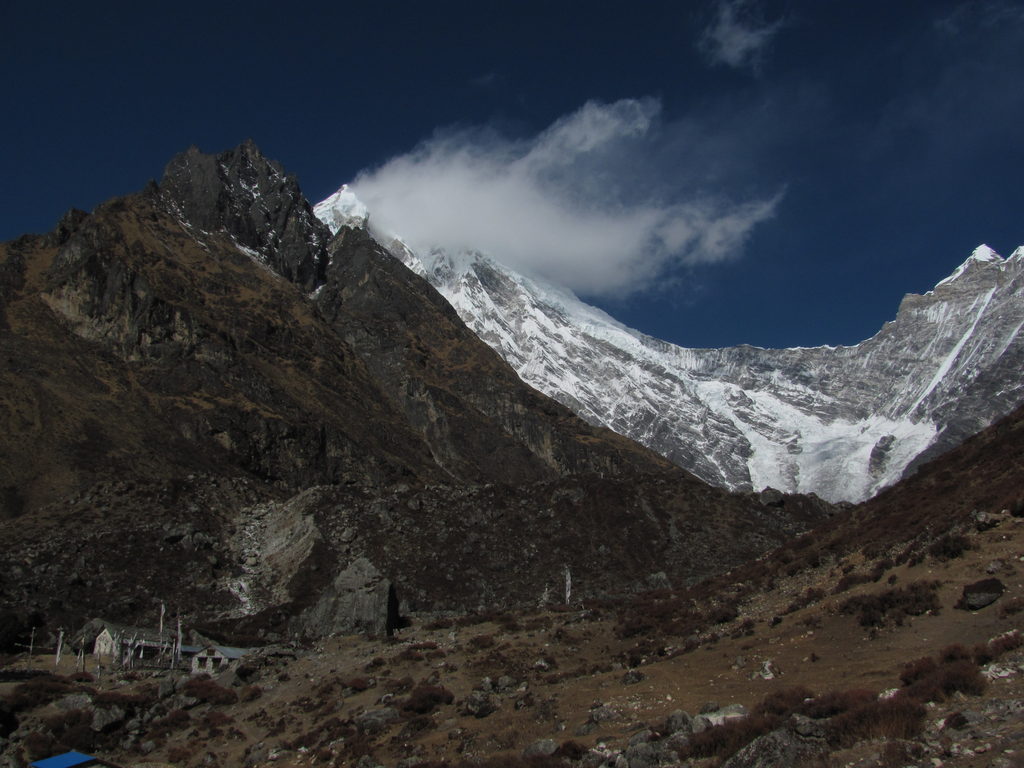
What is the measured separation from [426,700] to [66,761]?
982cm

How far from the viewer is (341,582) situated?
47188mm

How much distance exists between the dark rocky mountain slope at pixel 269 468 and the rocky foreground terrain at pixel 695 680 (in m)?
13.7

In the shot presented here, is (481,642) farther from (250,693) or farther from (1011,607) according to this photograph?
(1011,607)

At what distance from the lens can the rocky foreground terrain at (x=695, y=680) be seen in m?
15.0

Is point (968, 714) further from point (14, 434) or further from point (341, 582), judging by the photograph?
point (14, 434)

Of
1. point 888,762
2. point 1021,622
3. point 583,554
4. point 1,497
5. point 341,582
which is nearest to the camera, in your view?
point 888,762

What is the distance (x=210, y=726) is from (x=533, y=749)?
14.9m

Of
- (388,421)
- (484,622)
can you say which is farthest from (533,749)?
(388,421)

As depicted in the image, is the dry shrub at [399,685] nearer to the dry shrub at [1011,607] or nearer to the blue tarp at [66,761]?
the blue tarp at [66,761]

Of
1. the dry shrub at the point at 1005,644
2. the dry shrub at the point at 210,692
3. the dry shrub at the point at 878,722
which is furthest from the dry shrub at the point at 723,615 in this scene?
the dry shrub at the point at 210,692

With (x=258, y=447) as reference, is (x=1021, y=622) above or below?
below

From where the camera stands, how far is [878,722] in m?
14.1

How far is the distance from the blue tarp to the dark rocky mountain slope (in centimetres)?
2116

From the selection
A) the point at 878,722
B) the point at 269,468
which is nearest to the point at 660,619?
the point at 878,722
